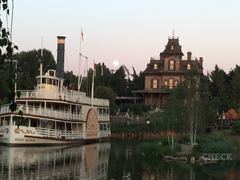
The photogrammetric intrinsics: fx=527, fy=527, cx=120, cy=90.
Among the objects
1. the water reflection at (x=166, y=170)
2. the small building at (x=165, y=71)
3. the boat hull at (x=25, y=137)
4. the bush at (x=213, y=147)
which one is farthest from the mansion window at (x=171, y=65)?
the water reflection at (x=166, y=170)

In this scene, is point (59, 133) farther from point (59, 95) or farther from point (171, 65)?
point (171, 65)

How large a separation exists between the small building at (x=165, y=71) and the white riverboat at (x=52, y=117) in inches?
1356

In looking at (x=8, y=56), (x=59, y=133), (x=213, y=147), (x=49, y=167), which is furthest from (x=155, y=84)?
(x=8, y=56)

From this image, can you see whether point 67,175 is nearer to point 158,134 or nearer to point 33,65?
point 158,134

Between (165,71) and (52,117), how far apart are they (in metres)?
48.4

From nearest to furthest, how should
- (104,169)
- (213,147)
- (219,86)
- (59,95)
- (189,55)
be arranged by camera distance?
1. (104,169)
2. (213,147)
3. (59,95)
4. (219,86)
5. (189,55)

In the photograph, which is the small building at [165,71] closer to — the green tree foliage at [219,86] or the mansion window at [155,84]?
the mansion window at [155,84]

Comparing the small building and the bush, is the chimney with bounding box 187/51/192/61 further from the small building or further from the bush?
the bush

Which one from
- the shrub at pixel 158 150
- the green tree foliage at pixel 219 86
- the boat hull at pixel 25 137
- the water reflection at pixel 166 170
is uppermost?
the green tree foliage at pixel 219 86

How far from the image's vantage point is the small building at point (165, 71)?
103m

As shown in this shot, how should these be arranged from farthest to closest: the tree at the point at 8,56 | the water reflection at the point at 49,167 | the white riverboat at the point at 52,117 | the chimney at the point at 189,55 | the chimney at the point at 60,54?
the chimney at the point at 189,55 → the chimney at the point at 60,54 → the white riverboat at the point at 52,117 → the water reflection at the point at 49,167 → the tree at the point at 8,56

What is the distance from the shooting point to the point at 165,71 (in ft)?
339

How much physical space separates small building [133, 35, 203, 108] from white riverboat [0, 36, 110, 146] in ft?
113

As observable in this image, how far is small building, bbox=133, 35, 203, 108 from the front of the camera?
103m
